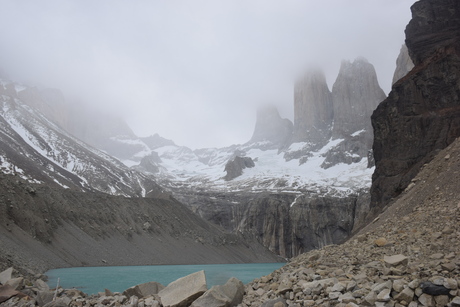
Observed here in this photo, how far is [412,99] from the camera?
46.0 m

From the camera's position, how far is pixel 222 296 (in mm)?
10609

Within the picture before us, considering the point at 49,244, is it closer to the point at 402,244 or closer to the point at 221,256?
the point at 221,256

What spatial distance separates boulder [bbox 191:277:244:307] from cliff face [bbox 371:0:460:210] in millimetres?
34526

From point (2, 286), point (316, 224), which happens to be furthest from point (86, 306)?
point (316, 224)

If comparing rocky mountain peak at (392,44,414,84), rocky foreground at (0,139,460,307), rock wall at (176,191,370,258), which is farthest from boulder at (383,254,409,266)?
rocky mountain peak at (392,44,414,84)

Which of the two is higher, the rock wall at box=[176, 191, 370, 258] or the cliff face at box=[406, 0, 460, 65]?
the cliff face at box=[406, 0, 460, 65]

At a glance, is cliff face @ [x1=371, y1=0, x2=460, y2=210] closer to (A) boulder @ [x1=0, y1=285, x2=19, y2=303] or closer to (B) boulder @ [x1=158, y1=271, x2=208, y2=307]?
(B) boulder @ [x1=158, y1=271, x2=208, y2=307]

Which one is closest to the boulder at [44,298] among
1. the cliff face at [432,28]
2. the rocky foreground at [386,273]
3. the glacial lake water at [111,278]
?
the rocky foreground at [386,273]

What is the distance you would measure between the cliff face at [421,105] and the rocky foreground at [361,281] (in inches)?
1177

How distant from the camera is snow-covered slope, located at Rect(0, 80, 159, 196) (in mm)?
97562

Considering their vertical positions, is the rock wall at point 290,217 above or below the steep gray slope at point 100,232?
above

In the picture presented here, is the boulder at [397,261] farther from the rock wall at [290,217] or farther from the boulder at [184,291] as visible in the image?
the rock wall at [290,217]

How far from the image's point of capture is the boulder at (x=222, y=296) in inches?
407

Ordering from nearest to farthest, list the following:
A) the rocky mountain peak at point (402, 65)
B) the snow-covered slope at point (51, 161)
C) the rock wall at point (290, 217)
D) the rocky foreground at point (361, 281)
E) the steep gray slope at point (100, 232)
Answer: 1. the rocky foreground at point (361, 281)
2. the steep gray slope at point (100, 232)
3. the snow-covered slope at point (51, 161)
4. the rock wall at point (290, 217)
5. the rocky mountain peak at point (402, 65)
